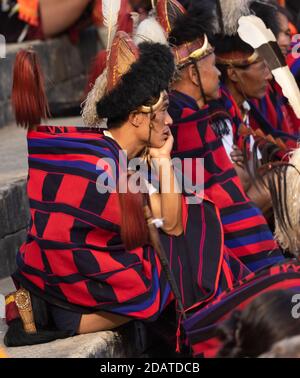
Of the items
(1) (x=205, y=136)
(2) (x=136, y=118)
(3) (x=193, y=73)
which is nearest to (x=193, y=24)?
(3) (x=193, y=73)

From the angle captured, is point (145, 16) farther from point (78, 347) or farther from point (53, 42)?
point (53, 42)

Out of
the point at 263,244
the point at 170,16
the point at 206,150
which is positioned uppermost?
the point at 170,16

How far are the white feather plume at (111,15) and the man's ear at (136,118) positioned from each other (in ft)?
1.15

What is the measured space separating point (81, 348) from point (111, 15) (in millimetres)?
1408

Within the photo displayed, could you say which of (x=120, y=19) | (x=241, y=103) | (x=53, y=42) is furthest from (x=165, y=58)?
(x=53, y=42)

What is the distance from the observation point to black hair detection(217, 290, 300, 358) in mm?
3273

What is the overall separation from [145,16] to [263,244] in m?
1.15

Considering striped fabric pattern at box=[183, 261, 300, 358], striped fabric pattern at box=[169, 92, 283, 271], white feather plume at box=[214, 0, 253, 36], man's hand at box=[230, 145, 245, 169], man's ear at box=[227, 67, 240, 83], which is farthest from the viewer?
man's ear at box=[227, 67, 240, 83]

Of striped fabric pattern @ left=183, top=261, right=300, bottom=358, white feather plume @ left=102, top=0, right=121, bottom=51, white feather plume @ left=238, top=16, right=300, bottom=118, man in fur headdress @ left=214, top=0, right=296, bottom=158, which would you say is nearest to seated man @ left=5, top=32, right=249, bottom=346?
white feather plume @ left=102, top=0, right=121, bottom=51

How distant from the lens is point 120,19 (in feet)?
17.4

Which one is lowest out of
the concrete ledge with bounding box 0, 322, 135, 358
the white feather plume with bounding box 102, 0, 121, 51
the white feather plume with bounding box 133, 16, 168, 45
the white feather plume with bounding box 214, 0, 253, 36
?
the concrete ledge with bounding box 0, 322, 135, 358

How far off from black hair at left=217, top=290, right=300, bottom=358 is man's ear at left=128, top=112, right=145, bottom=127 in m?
1.53

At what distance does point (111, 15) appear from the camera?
16.7 feet

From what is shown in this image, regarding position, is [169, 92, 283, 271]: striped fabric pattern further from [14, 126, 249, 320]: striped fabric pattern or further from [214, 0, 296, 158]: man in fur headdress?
[14, 126, 249, 320]: striped fabric pattern
